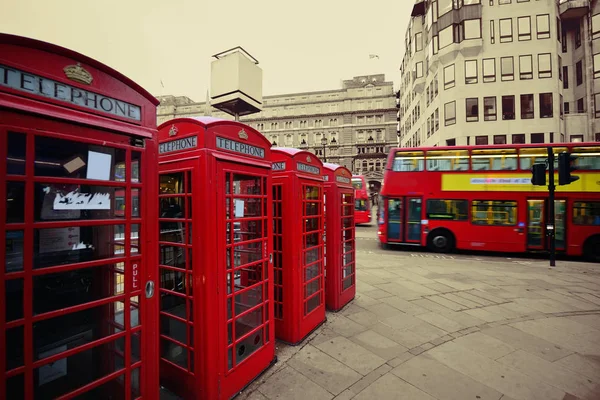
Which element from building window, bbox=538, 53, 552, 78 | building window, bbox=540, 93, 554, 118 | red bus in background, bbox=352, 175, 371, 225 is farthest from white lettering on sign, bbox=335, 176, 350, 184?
building window, bbox=538, 53, 552, 78

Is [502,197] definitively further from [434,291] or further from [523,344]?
[523,344]

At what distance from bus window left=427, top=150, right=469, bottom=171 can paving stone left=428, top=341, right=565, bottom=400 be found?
8.42 meters

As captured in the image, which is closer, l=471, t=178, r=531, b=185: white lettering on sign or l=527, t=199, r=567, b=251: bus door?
l=527, t=199, r=567, b=251: bus door

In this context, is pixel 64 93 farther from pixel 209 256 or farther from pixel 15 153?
pixel 209 256

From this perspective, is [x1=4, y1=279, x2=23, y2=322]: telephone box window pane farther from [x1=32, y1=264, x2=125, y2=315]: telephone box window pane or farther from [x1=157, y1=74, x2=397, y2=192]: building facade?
[x1=157, y1=74, x2=397, y2=192]: building facade

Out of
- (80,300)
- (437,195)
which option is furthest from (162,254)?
(437,195)

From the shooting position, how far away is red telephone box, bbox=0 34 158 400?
1546mm

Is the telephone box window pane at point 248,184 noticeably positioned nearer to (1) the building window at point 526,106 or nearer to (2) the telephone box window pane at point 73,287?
(2) the telephone box window pane at point 73,287

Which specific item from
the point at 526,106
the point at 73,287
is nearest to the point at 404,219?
the point at 73,287

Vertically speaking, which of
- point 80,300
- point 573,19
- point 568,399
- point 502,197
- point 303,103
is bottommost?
point 568,399

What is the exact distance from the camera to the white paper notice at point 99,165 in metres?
1.88

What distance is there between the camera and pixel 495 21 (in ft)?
70.5

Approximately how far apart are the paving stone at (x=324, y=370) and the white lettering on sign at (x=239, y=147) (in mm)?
2585

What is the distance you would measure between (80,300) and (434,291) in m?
6.37
